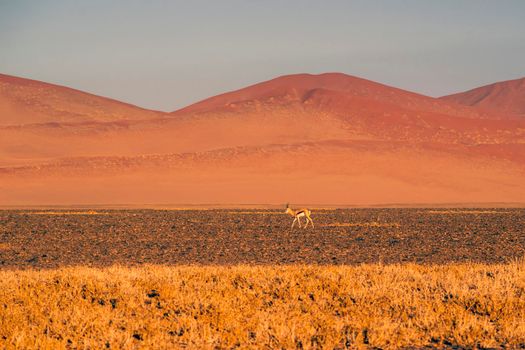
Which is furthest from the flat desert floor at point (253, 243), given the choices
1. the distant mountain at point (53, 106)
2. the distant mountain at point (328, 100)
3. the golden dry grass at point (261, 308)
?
the distant mountain at point (53, 106)

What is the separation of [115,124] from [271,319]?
428 feet

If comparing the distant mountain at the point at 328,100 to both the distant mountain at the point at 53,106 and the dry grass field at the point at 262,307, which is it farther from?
the dry grass field at the point at 262,307

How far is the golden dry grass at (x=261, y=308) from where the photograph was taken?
12.7 meters

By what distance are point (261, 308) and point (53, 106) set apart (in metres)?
145

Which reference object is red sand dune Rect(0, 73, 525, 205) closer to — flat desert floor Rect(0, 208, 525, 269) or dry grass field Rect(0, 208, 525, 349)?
flat desert floor Rect(0, 208, 525, 269)

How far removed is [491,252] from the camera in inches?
1114

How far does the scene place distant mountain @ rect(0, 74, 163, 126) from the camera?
149375 millimetres

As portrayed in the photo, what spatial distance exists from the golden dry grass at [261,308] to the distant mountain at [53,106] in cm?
13452

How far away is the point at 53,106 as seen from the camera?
15488 centimetres

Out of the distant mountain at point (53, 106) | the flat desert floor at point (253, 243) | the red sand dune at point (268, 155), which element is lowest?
the flat desert floor at point (253, 243)

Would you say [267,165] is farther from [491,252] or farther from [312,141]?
[491,252]

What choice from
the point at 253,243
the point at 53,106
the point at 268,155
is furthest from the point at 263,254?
the point at 53,106

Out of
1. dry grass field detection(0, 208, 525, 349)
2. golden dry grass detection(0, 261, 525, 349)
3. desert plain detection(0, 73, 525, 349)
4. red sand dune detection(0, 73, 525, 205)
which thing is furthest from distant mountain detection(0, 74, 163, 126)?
golden dry grass detection(0, 261, 525, 349)

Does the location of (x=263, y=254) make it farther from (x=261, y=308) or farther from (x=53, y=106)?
(x=53, y=106)
